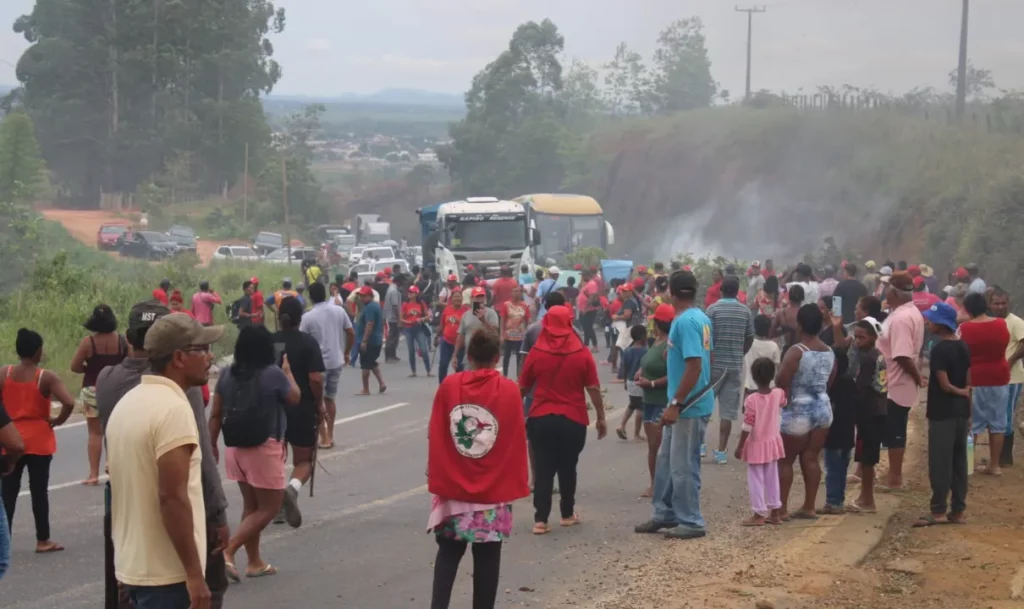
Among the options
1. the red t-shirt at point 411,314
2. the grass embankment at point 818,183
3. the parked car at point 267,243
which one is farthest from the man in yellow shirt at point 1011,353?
the parked car at point 267,243

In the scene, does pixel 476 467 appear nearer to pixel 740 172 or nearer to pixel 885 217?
pixel 885 217

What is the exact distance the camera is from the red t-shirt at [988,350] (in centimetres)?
1203

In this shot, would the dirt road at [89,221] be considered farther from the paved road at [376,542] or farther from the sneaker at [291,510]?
the sneaker at [291,510]

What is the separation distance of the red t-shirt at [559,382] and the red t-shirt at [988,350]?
177 inches

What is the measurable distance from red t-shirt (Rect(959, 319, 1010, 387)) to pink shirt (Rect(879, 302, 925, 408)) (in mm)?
1409

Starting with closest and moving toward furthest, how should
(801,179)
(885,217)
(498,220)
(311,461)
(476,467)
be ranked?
(476,467), (311,461), (498,220), (885,217), (801,179)

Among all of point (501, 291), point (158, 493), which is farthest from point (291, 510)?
point (501, 291)

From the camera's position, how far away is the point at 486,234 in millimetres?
34062

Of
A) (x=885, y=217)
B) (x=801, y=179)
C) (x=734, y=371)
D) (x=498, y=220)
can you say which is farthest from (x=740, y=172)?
(x=734, y=371)

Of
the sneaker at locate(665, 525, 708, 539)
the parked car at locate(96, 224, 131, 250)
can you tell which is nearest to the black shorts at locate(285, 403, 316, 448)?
the sneaker at locate(665, 525, 708, 539)

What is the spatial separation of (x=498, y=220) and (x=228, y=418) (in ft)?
86.2

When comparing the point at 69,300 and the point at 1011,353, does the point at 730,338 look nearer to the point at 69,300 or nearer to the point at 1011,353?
the point at 1011,353

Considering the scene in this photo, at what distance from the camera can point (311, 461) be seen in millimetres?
9859

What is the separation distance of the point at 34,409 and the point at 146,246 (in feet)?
172
